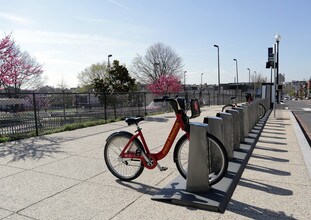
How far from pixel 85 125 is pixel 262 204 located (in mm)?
8839

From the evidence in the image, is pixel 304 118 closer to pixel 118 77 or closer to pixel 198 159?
pixel 198 159

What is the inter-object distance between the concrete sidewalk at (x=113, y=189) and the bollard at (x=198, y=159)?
0.42m

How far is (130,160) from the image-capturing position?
449cm

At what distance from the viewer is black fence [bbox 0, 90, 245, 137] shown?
9.31 meters

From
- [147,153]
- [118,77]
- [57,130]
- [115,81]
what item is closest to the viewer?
[147,153]

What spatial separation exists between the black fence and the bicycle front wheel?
175 inches

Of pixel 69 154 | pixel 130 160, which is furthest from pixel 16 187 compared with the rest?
pixel 69 154

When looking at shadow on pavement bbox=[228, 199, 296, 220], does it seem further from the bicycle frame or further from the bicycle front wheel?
the bicycle frame

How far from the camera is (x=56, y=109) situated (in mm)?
11211

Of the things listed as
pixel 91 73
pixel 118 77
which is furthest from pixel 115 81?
pixel 91 73

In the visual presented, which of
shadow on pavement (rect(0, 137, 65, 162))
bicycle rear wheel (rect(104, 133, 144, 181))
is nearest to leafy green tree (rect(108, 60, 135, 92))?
shadow on pavement (rect(0, 137, 65, 162))

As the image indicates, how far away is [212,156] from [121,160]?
54.8 inches

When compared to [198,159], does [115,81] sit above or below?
above

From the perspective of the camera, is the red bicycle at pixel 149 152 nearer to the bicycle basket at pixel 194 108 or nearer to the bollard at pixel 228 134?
the bicycle basket at pixel 194 108
